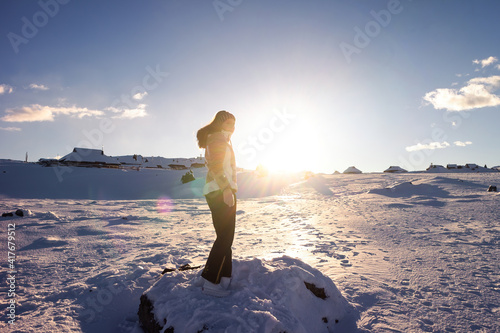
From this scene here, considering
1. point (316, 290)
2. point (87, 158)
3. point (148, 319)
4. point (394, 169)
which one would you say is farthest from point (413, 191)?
point (87, 158)

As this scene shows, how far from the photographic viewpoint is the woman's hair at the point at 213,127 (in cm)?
292

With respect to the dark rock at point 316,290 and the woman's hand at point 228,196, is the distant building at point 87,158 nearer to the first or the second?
the woman's hand at point 228,196

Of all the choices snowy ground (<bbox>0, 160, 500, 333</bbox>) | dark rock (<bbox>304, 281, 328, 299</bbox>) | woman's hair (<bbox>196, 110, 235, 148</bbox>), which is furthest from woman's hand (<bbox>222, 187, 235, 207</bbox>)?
dark rock (<bbox>304, 281, 328, 299</bbox>)

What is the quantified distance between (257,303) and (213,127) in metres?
1.97

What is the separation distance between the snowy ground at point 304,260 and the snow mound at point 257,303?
1.14ft

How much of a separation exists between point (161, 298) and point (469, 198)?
44.2 ft

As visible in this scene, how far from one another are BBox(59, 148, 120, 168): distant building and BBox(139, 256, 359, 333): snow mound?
119ft

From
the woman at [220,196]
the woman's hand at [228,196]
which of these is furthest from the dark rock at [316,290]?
the woman's hand at [228,196]

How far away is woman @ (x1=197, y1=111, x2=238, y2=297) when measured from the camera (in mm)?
2715

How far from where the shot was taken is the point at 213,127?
2926mm

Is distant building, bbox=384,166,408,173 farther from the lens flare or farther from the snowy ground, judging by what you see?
the lens flare

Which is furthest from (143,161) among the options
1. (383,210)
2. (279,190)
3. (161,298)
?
(161,298)

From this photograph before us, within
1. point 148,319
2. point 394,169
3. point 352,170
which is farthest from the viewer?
point 352,170

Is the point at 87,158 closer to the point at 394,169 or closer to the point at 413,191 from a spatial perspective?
the point at 413,191
